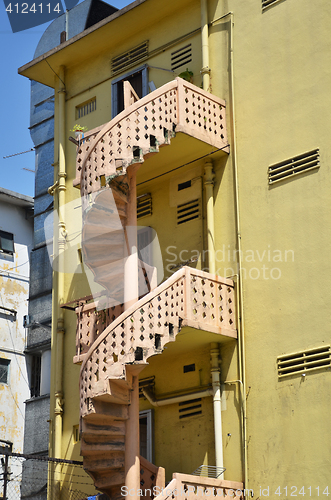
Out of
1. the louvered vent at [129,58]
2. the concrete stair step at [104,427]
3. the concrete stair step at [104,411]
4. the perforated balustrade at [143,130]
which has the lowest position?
the concrete stair step at [104,427]

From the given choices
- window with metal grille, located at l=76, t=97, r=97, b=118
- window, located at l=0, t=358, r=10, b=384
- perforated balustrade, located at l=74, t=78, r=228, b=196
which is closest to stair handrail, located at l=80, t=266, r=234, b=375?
perforated balustrade, located at l=74, t=78, r=228, b=196

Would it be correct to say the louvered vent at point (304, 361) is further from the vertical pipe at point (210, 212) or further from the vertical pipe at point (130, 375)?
the vertical pipe at point (130, 375)

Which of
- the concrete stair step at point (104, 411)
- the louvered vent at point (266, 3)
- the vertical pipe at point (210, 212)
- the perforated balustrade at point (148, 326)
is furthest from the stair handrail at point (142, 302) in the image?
the louvered vent at point (266, 3)

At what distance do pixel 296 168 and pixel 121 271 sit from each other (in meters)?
3.83

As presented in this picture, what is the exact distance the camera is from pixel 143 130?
13.9 meters

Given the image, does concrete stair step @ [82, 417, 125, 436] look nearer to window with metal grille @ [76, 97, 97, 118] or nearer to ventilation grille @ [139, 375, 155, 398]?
ventilation grille @ [139, 375, 155, 398]

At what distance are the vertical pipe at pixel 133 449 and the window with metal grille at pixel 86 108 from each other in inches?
299

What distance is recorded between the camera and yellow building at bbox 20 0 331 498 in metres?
12.5

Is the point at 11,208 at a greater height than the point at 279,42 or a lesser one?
greater

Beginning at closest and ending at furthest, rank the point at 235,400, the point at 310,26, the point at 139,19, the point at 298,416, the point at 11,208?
the point at 298,416 → the point at 235,400 → the point at 310,26 → the point at 139,19 → the point at 11,208

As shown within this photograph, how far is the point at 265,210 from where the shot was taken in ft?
45.0

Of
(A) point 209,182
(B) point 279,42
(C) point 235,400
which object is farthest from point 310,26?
(C) point 235,400

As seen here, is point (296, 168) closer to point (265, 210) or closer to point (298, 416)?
point (265, 210)

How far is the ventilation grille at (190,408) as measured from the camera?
44.8ft
